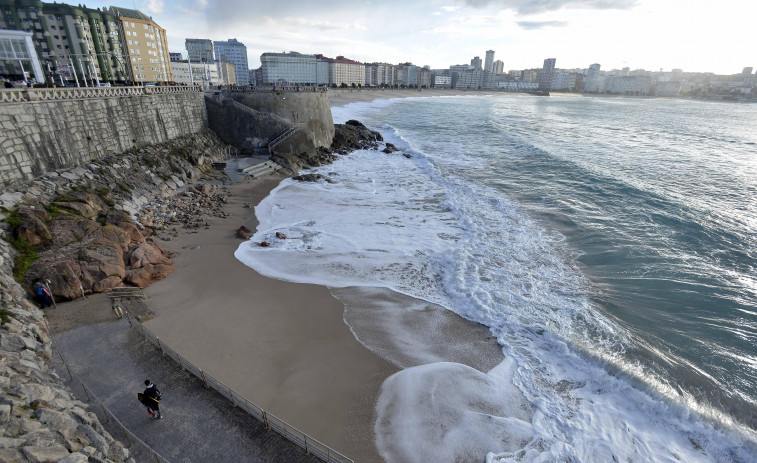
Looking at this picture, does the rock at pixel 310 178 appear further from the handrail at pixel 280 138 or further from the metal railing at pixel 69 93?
the metal railing at pixel 69 93

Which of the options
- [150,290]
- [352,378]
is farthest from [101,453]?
[150,290]

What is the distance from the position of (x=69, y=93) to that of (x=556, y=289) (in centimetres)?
2529

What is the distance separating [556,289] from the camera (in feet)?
48.2

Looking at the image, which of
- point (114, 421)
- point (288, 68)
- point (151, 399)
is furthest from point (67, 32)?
point (151, 399)

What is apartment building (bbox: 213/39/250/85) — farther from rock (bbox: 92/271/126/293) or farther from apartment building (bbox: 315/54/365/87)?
rock (bbox: 92/271/126/293)

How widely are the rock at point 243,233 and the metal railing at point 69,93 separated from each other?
1029cm

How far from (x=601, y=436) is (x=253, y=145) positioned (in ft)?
105

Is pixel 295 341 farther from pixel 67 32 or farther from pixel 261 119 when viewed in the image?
pixel 67 32

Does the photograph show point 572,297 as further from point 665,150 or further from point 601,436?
point 665,150

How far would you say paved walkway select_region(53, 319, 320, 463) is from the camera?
→ 22.7ft

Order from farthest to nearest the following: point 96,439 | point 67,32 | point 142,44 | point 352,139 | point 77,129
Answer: point 142,44
point 67,32
point 352,139
point 77,129
point 96,439

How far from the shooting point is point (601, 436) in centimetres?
883

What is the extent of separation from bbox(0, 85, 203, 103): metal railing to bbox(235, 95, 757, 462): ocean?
10892mm

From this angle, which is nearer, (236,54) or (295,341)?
(295,341)
